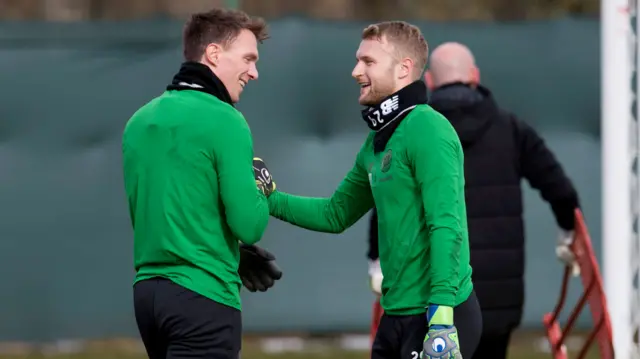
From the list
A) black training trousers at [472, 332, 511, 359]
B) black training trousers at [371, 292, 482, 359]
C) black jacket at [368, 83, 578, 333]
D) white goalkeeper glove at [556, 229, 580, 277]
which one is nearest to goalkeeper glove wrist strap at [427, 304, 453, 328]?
black training trousers at [371, 292, 482, 359]

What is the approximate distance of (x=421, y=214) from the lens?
175 inches

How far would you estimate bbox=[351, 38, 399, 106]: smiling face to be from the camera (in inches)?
180

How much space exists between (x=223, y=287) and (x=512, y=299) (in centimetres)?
216

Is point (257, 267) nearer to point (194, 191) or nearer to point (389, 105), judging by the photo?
point (194, 191)

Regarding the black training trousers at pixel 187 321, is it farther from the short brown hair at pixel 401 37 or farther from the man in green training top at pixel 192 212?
the short brown hair at pixel 401 37

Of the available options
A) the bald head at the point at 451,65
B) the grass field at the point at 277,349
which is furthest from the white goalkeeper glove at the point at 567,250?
the grass field at the point at 277,349

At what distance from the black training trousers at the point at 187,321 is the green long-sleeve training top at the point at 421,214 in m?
0.59

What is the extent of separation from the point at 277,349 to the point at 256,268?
148 inches

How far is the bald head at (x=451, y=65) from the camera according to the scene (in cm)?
614

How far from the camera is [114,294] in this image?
8.56 m

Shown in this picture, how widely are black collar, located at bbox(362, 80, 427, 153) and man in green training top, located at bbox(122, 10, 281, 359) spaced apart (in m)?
0.46

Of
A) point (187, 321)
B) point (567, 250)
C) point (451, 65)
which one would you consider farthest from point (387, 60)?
point (567, 250)

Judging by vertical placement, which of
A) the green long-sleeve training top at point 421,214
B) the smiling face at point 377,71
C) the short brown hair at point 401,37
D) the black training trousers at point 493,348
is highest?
the short brown hair at point 401,37

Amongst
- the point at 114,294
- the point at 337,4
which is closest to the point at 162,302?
the point at 114,294
